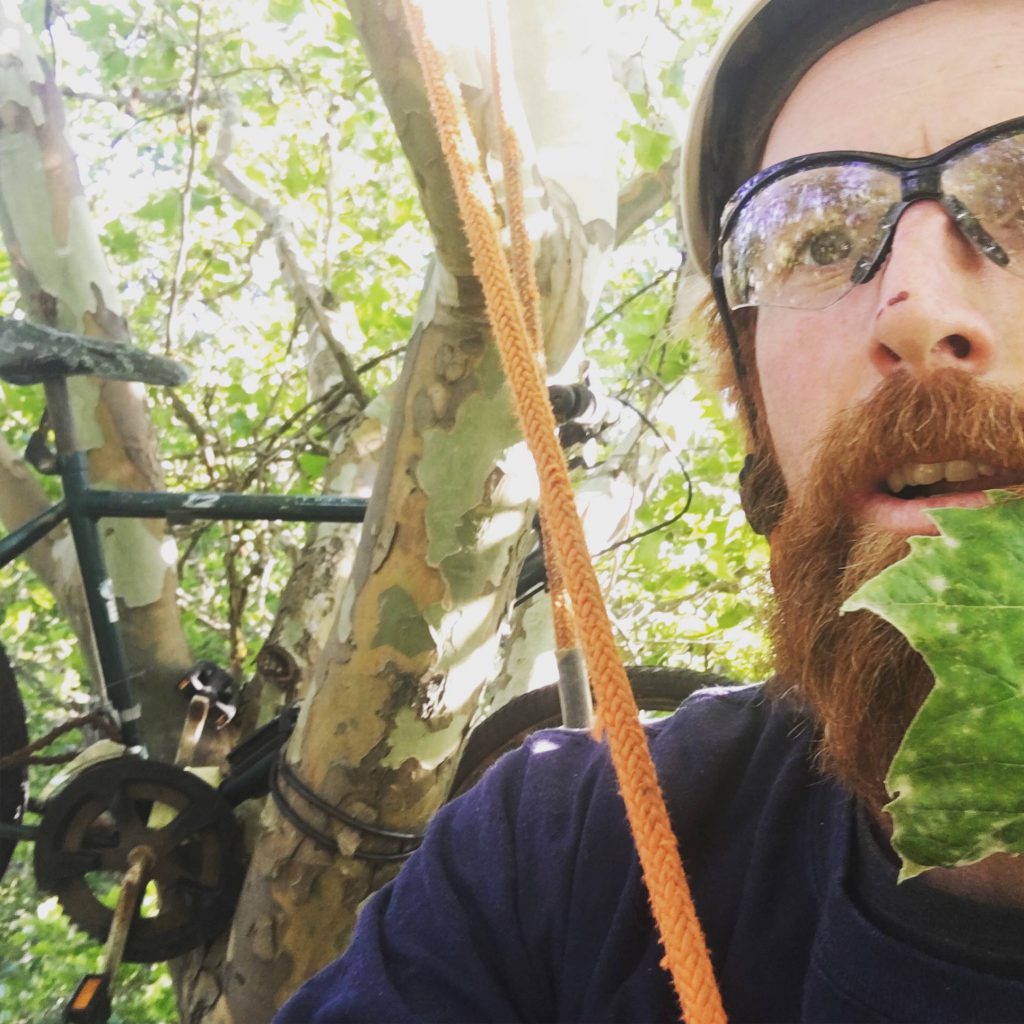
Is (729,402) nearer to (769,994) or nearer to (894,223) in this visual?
(894,223)

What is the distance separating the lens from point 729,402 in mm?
1260

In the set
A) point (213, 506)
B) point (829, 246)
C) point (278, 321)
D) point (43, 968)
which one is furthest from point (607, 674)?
point (43, 968)

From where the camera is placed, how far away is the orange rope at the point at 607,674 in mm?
439

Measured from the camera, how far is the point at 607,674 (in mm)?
490

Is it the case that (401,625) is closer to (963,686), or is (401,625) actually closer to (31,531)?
(963,686)

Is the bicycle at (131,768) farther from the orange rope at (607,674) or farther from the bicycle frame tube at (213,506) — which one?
the orange rope at (607,674)

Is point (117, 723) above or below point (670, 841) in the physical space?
below

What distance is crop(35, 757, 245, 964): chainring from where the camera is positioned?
1.39 m

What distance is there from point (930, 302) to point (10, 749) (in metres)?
1.99

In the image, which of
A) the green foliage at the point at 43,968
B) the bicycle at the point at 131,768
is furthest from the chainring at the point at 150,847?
the green foliage at the point at 43,968

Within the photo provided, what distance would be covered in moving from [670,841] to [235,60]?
401 centimetres

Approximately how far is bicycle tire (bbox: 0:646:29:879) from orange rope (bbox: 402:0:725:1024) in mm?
1680

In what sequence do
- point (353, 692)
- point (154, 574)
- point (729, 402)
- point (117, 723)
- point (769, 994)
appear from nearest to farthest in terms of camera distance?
1. point (769, 994)
2. point (353, 692)
3. point (729, 402)
4. point (117, 723)
5. point (154, 574)

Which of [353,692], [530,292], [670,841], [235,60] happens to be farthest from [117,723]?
[235,60]
